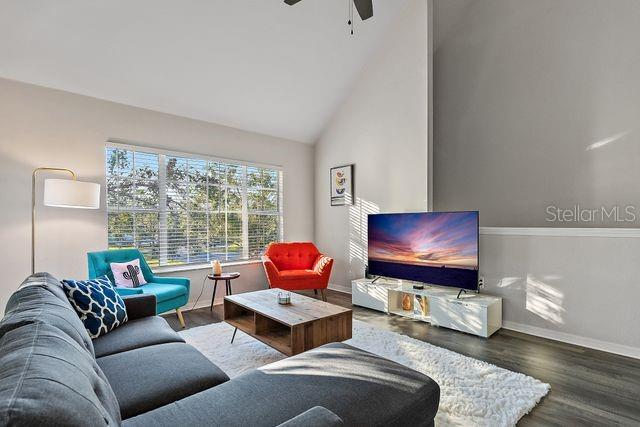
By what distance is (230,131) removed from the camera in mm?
5059

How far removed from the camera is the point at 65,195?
3.10 meters

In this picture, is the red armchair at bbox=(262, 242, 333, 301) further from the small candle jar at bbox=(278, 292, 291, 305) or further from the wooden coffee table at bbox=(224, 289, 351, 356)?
the small candle jar at bbox=(278, 292, 291, 305)

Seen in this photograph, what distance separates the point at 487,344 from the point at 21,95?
541cm

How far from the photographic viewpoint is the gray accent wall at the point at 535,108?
3.51m

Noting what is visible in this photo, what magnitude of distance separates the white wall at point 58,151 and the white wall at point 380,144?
2.22 meters

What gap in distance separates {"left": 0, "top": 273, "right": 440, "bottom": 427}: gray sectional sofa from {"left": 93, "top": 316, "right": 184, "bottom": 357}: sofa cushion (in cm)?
1

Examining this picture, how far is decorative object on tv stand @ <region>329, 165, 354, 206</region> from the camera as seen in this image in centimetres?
532

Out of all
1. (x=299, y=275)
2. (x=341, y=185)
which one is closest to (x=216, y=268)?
(x=299, y=275)

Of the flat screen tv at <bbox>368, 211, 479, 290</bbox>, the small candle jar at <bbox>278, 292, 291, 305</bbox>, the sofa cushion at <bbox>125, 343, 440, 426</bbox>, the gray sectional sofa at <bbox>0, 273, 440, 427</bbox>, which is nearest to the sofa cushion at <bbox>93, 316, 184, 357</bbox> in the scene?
the gray sectional sofa at <bbox>0, 273, 440, 427</bbox>

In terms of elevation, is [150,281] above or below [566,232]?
below

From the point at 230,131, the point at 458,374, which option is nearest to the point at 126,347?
the point at 458,374

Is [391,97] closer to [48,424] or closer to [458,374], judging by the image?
[458,374]

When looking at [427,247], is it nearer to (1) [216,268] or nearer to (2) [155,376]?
(1) [216,268]

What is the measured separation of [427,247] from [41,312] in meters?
3.58
